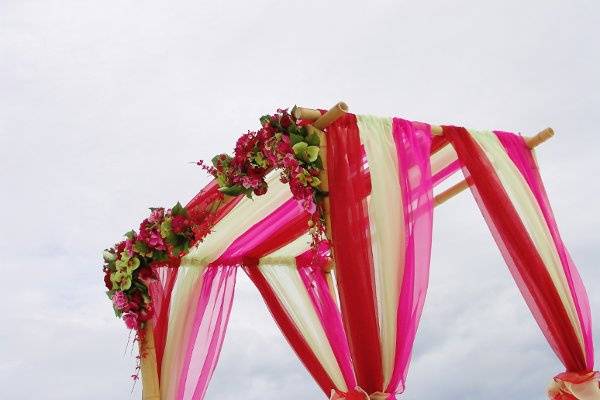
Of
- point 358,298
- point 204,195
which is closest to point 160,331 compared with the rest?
point 204,195

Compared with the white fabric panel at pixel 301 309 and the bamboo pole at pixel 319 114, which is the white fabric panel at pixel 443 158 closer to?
the bamboo pole at pixel 319 114

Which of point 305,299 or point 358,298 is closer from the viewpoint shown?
point 358,298

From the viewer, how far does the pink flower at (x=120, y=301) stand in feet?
14.9

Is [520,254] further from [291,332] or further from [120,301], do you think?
[120,301]

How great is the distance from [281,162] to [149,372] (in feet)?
6.08

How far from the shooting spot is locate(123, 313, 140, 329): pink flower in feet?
14.8

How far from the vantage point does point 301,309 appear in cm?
509

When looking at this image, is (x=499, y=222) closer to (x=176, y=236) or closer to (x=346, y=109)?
(x=346, y=109)

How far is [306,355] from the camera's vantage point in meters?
4.89

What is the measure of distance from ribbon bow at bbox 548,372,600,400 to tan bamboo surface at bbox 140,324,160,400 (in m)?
2.41

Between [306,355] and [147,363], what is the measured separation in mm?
1064

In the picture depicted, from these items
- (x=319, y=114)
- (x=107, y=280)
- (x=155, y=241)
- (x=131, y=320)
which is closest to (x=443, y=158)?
(x=319, y=114)

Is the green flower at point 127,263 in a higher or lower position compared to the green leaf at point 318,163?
higher

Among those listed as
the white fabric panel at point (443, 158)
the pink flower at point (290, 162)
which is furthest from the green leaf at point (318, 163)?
the white fabric panel at point (443, 158)
